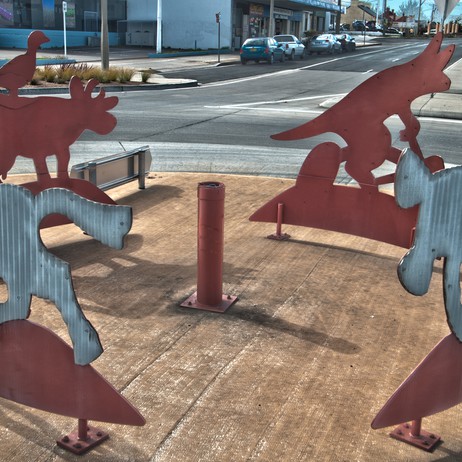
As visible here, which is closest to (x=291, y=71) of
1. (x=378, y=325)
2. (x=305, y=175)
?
(x=305, y=175)

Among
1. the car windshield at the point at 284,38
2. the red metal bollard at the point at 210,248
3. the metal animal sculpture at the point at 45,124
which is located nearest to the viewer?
the red metal bollard at the point at 210,248

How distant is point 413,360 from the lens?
199 inches

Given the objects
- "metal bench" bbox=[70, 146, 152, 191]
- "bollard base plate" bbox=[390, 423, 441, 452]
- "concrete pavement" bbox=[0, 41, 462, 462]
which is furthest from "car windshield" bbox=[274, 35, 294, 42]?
"bollard base plate" bbox=[390, 423, 441, 452]

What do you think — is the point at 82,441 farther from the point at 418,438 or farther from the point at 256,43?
the point at 256,43

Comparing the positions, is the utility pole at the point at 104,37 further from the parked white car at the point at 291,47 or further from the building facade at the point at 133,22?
the building facade at the point at 133,22

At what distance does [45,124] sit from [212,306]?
2.95 metres

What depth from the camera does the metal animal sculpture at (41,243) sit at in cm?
354

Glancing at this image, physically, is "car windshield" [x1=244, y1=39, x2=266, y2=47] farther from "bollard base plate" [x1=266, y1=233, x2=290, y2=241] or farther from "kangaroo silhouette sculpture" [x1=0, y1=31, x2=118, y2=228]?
"bollard base plate" [x1=266, y1=233, x2=290, y2=241]

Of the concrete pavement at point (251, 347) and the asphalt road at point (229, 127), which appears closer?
the concrete pavement at point (251, 347)

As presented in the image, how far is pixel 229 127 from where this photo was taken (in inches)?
653

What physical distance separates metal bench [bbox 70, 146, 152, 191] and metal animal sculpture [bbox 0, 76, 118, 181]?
66cm

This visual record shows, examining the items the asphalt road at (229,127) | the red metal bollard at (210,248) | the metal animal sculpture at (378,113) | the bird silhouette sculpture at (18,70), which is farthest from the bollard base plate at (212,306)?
the bird silhouette sculpture at (18,70)

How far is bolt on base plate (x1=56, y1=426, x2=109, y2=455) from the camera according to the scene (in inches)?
151

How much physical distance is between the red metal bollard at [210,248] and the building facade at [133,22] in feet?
139
